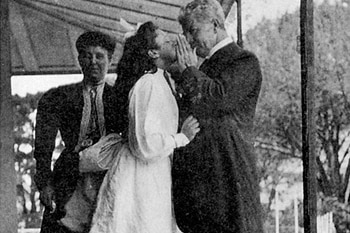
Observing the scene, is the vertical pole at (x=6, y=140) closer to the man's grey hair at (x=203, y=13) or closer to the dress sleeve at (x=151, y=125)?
the dress sleeve at (x=151, y=125)

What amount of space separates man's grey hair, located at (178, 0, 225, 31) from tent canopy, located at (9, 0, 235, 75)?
0.09 metres

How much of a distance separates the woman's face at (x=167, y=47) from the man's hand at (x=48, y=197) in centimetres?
49

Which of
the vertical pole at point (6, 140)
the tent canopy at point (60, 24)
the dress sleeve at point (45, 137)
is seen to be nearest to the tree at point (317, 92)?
the tent canopy at point (60, 24)

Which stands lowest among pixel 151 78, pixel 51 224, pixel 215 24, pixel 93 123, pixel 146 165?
pixel 51 224

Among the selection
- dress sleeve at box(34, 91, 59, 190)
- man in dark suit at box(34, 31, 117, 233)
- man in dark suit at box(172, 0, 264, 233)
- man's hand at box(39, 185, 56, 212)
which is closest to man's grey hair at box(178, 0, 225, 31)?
man in dark suit at box(172, 0, 264, 233)

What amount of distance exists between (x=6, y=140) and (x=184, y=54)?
618mm

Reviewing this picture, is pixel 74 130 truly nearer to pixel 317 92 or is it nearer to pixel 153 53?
pixel 153 53

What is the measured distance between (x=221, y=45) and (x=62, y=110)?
49 cm

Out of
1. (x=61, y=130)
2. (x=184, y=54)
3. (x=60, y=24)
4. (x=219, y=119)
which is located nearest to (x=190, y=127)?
(x=219, y=119)

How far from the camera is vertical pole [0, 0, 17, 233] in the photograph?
2955 millimetres

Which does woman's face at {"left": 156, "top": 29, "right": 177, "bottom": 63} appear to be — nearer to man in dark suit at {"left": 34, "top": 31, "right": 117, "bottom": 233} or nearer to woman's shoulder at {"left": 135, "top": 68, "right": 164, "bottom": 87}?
woman's shoulder at {"left": 135, "top": 68, "right": 164, "bottom": 87}

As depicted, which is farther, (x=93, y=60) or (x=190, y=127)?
(x=93, y=60)

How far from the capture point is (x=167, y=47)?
268 centimetres

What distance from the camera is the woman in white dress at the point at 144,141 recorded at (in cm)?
268
